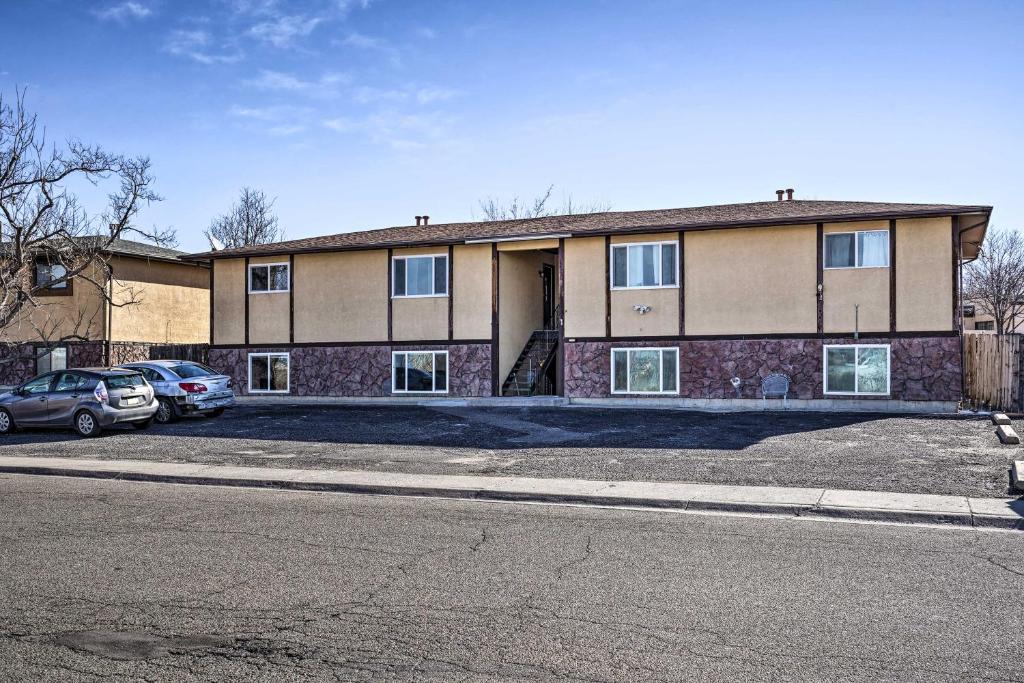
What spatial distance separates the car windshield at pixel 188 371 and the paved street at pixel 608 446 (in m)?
1.32

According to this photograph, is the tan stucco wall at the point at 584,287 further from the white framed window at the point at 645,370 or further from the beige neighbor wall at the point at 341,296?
the beige neighbor wall at the point at 341,296

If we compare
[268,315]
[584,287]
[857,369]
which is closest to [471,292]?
[584,287]

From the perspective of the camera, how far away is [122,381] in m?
19.7

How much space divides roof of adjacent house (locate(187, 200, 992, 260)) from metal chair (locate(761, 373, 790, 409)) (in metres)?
4.25

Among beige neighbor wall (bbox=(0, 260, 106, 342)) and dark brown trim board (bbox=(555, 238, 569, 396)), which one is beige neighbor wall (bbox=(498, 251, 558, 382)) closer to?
dark brown trim board (bbox=(555, 238, 569, 396))

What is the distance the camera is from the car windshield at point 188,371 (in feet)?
74.0

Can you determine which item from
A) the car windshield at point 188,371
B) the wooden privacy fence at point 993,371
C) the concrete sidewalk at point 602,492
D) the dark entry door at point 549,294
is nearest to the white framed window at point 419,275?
the dark entry door at point 549,294

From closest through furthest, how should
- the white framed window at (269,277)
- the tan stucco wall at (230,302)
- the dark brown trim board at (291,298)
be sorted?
the dark brown trim board at (291,298) → the white framed window at (269,277) → the tan stucco wall at (230,302)

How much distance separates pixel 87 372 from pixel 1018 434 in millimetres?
19520

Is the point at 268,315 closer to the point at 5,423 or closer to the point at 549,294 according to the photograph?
the point at 549,294

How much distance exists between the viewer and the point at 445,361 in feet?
92.4

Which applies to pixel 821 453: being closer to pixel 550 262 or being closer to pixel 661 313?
pixel 661 313

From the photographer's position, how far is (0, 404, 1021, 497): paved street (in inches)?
517

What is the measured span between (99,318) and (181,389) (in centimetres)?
1346
